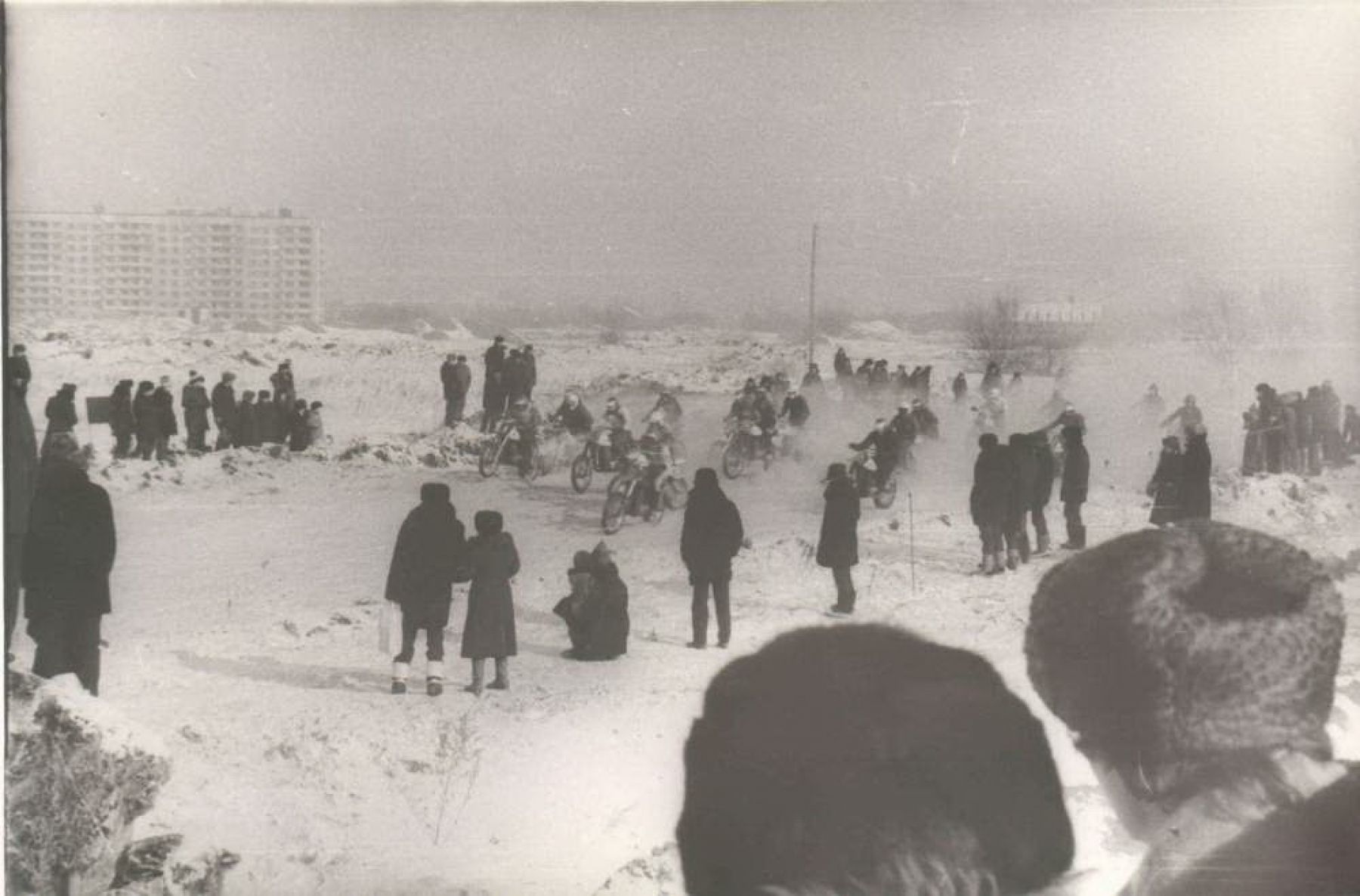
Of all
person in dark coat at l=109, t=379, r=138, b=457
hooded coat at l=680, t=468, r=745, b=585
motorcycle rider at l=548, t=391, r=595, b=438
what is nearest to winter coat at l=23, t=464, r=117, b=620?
person in dark coat at l=109, t=379, r=138, b=457

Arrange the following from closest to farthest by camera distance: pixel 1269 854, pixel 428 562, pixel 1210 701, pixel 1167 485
A: pixel 1210 701, pixel 1269 854, pixel 1167 485, pixel 428 562

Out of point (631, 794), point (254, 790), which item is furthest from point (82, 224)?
point (631, 794)

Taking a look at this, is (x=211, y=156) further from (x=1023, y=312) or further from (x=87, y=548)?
(x=1023, y=312)

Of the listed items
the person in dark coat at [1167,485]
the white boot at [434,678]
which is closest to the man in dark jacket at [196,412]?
the white boot at [434,678]

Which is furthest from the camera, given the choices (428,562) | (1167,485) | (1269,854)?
(428,562)

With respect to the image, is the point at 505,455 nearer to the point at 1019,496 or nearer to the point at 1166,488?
the point at 1019,496

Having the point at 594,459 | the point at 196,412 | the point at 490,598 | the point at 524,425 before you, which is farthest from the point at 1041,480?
the point at 196,412
